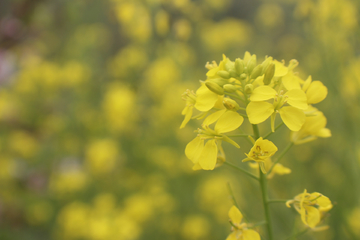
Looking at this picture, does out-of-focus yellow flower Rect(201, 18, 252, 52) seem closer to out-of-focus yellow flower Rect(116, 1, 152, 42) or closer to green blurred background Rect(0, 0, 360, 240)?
green blurred background Rect(0, 0, 360, 240)

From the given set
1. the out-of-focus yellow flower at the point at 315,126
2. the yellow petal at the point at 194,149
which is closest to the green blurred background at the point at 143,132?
the out-of-focus yellow flower at the point at 315,126

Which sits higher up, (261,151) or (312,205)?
(261,151)

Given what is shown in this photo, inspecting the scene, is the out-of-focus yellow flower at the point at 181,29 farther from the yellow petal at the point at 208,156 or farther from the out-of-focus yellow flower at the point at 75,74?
the out-of-focus yellow flower at the point at 75,74

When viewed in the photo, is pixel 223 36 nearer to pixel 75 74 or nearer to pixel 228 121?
pixel 75 74

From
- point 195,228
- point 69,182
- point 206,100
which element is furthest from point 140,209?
point 206,100

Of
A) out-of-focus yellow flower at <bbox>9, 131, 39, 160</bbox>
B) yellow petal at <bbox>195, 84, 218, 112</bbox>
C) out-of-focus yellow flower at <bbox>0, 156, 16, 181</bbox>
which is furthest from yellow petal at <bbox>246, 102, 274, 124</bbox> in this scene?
out-of-focus yellow flower at <bbox>9, 131, 39, 160</bbox>

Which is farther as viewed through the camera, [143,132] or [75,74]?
[75,74]

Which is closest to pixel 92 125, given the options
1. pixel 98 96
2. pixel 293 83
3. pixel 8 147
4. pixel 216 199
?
pixel 98 96
